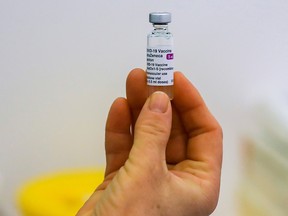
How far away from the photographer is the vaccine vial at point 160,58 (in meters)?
0.69

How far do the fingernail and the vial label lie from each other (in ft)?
0.12

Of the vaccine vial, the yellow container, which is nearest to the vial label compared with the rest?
the vaccine vial

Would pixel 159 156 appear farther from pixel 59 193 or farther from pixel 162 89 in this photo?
pixel 59 193

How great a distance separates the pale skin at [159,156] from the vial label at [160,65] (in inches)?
1.3

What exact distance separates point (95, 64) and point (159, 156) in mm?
542

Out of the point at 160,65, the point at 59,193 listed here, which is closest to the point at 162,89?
the point at 160,65

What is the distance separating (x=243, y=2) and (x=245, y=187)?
0.49 m

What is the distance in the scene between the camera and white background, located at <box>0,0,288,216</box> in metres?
1.11

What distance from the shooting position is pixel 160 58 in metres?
0.69

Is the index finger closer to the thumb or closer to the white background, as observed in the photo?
the thumb

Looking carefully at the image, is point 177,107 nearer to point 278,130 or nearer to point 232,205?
point 278,130

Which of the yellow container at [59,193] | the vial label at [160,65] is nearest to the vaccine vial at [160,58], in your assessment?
the vial label at [160,65]

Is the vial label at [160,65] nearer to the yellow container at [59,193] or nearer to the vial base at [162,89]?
the vial base at [162,89]

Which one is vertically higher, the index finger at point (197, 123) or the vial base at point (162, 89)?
the vial base at point (162, 89)
